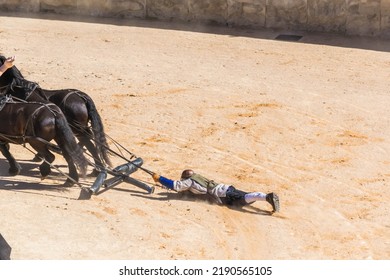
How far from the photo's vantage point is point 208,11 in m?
21.0

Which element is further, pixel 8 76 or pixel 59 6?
pixel 59 6

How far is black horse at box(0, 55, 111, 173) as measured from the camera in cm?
1401

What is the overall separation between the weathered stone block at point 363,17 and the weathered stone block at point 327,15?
12 cm

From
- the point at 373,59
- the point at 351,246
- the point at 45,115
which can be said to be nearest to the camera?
the point at 351,246

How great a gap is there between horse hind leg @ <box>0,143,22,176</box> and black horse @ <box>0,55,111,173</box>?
2.39ft

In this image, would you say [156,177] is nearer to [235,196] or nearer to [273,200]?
[235,196]

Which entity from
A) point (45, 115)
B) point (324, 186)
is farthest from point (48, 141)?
point (324, 186)

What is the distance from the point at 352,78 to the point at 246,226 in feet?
20.2

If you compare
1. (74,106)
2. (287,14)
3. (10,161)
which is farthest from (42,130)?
(287,14)

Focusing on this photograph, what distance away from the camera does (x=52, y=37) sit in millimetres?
20219

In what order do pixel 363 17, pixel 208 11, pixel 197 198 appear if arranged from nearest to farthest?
1. pixel 197 198
2. pixel 363 17
3. pixel 208 11

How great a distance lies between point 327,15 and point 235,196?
316 inches

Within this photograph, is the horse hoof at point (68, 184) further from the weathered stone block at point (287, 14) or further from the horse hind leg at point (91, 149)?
the weathered stone block at point (287, 14)

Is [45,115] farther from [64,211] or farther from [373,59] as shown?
[373,59]
